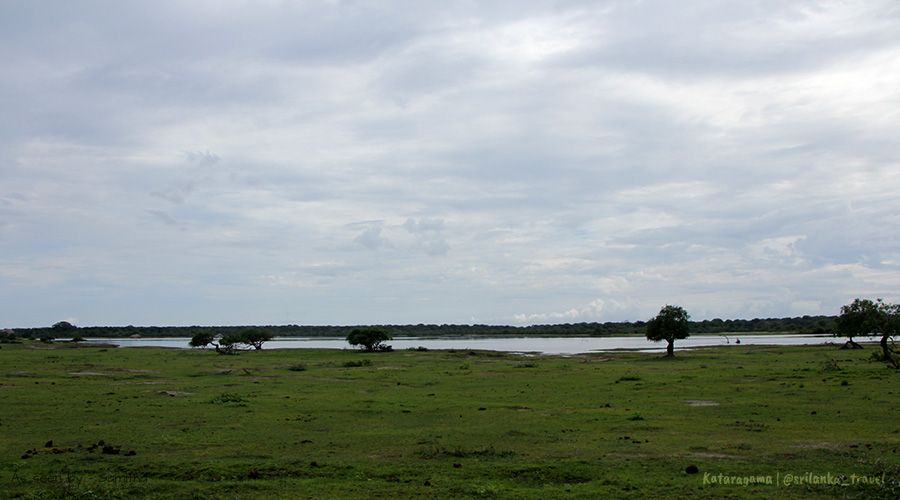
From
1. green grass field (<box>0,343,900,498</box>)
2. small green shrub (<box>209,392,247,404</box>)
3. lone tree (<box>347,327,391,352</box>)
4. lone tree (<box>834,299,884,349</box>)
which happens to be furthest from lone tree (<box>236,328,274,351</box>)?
lone tree (<box>834,299,884,349</box>)

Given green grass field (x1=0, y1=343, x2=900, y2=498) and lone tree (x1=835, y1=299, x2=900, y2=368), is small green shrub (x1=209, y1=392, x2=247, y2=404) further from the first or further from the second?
lone tree (x1=835, y1=299, x2=900, y2=368)

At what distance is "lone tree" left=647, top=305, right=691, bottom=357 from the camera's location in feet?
241

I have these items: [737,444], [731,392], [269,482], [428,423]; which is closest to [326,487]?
[269,482]

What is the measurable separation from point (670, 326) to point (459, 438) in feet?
186

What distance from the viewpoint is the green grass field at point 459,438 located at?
15.9 meters

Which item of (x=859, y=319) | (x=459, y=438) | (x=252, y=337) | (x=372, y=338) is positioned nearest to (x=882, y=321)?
(x=859, y=319)

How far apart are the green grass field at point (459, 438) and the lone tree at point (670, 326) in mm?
29570

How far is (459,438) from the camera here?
74.0ft

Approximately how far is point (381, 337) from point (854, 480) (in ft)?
266

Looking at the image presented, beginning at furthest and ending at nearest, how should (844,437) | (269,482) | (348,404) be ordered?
(348,404) < (844,437) < (269,482)

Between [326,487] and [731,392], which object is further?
[731,392]

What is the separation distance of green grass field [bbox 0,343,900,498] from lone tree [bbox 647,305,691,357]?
29.6m

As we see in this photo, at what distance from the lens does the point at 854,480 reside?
15.2m

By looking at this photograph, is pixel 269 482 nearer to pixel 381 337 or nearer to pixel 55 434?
pixel 55 434
